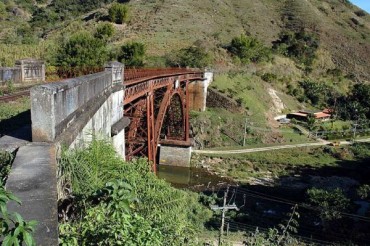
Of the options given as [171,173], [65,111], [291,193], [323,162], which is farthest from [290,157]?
[65,111]

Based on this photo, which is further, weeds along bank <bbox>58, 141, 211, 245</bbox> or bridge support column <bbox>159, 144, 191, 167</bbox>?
bridge support column <bbox>159, 144, 191, 167</bbox>

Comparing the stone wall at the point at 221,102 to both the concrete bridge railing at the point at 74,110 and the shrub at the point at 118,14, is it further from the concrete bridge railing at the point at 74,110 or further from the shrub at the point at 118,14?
the concrete bridge railing at the point at 74,110

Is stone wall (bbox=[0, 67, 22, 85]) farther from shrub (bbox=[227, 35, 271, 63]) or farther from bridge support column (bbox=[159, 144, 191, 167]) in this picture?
shrub (bbox=[227, 35, 271, 63])

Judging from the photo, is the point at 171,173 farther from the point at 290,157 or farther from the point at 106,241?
the point at 106,241

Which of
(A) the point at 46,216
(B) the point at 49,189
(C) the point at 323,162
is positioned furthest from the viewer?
(C) the point at 323,162

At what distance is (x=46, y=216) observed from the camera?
3201 mm

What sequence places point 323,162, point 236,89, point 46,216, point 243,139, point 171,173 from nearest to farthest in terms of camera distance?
point 46,216 → point 171,173 → point 323,162 → point 243,139 → point 236,89

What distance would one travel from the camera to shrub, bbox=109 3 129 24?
6431cm

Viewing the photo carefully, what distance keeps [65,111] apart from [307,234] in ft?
63.5

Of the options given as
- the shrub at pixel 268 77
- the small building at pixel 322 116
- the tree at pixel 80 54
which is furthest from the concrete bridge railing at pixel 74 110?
the shrub at pixel 268 77

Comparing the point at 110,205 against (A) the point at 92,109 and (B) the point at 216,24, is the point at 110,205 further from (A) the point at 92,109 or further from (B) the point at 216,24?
(B) the point at 216,24

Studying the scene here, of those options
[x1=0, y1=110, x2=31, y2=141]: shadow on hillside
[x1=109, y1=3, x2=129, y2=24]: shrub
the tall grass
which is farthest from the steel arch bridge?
[x1=109, y1=3, x2=129, y2=24]: shrub

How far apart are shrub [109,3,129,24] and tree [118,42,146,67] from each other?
70.4 ft

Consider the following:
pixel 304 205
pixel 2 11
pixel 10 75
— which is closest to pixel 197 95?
pixel 304 205
